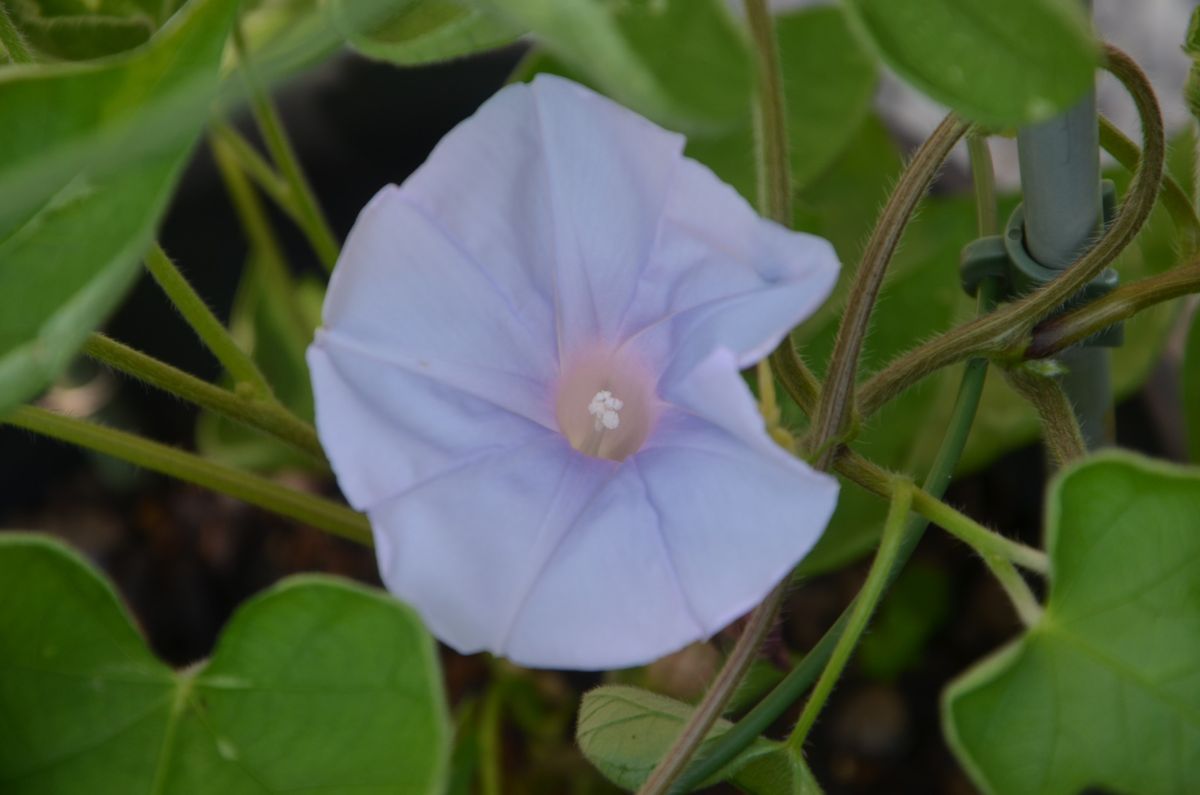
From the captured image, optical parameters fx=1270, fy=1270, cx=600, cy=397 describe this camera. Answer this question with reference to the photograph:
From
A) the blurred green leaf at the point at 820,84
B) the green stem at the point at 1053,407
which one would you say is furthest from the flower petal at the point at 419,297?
the blurred green leaf at the point at 820,84

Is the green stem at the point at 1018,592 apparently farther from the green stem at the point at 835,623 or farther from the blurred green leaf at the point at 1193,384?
the blurred green leaf at the point at 1193,384

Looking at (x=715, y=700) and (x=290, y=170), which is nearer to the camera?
(x=715, y=700)

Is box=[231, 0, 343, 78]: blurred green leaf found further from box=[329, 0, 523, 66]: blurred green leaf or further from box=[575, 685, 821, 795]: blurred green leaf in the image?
box=[575, 685, 821, 795]: blurred green leaf

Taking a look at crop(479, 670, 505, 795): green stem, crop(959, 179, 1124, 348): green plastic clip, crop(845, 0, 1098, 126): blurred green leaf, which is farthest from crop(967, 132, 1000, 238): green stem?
crop(479, 670, 505, 795): green stem

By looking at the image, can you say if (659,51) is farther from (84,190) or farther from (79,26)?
(79,26)

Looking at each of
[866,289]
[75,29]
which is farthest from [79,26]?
[866,289]

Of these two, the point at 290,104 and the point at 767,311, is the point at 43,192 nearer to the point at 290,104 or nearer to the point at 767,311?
the point at 767,311
